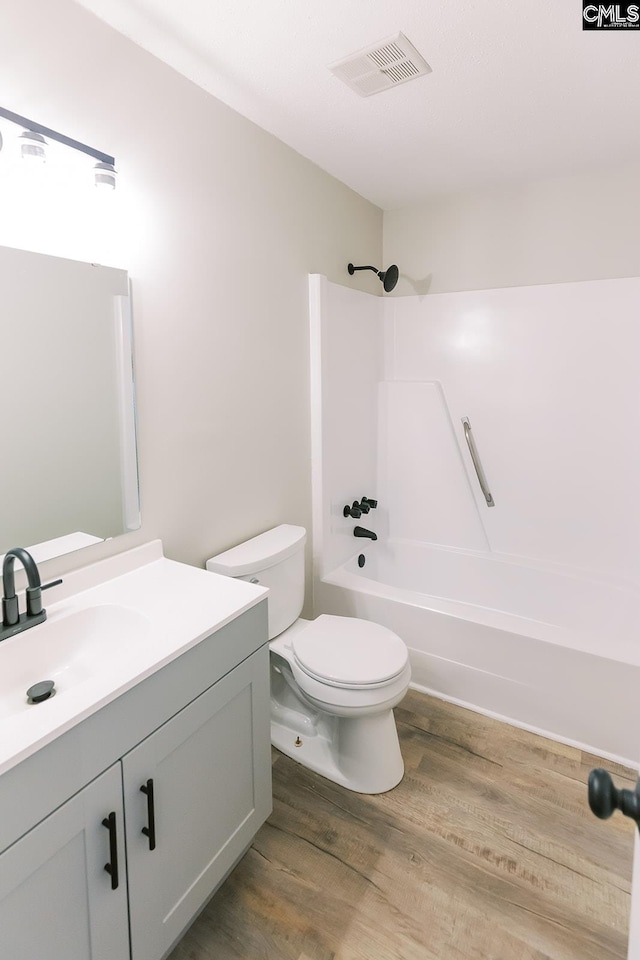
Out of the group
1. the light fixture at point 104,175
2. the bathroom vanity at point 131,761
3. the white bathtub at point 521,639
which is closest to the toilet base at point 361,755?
the bathroom vanity at point 131,761

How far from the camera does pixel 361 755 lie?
185 cm

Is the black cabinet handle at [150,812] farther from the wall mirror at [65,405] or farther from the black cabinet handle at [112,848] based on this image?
the wall mirror at [65,405]


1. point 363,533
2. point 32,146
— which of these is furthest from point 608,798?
point 363,533

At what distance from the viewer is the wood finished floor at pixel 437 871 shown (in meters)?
1.36

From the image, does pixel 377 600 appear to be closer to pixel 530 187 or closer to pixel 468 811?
pixel 468 811

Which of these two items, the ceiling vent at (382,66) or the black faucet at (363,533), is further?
the black faucet at (363,533)

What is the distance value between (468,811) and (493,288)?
2.38 meters

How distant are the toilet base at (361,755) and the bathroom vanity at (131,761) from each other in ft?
1.35

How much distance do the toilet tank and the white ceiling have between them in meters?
1.60

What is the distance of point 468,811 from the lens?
177 cm

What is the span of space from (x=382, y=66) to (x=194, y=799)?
7.05ft

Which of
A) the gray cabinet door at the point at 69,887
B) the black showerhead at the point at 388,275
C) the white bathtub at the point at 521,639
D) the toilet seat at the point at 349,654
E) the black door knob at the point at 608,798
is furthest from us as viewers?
the black showerhead at the point at 388,275
